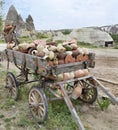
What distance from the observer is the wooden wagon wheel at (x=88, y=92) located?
5.68 m

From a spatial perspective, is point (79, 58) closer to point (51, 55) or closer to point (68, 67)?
point (68, 67)

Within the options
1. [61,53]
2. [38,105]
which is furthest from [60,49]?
[38,105]

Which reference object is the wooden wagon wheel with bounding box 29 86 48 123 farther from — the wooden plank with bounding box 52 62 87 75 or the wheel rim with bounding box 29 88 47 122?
the wooden plank with bounding box 52 62 87 75

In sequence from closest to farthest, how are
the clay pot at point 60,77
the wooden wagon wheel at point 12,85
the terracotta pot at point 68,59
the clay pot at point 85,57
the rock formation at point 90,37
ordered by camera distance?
the clay pot at point 60,77, the terracotta pot at point 68,59, the clay pot at point 85,57, the wooden wagon wheel at point 12,85, the rock formation at point 90,37

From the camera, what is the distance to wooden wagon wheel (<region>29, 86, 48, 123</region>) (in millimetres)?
4660

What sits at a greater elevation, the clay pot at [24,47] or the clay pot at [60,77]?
the clay pot at [24,47]

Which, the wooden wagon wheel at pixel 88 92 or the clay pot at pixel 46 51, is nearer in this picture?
the clay pot at pixel 46 51

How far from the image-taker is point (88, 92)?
5.85 meters

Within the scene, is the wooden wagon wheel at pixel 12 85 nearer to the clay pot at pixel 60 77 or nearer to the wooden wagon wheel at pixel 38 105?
the wooden wagon wheel at pixel 38 105

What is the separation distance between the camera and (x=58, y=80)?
482 centimetres

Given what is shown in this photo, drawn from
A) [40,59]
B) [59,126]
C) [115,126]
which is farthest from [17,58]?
[115,126]

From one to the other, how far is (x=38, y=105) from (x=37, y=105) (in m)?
0.03

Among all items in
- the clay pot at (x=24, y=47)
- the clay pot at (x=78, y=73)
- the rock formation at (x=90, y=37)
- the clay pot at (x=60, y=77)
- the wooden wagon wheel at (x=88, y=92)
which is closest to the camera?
the clay pot at (x=60, y=77)

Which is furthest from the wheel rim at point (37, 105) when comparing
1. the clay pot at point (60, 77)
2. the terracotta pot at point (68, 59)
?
the terracotta pot at point (68, 59)
